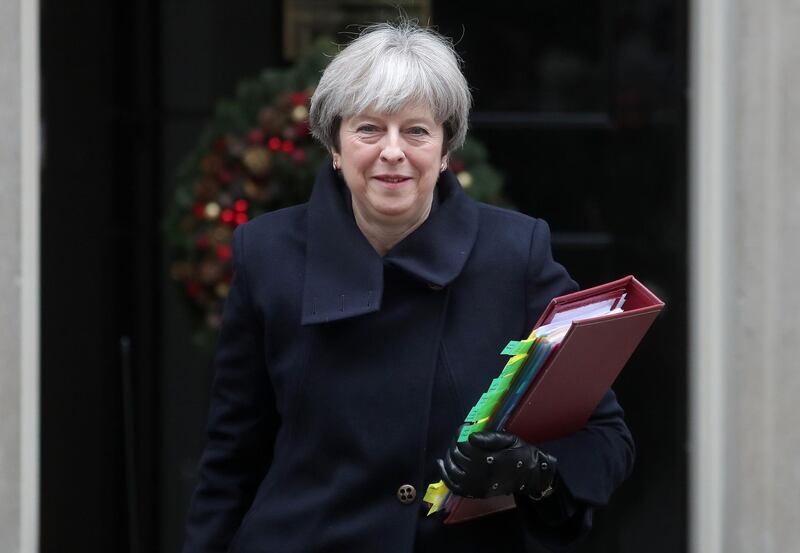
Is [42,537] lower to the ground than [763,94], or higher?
lower

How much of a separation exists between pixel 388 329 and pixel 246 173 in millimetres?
2022

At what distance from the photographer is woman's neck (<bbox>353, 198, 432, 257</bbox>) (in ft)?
7.90

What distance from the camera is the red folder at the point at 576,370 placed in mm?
2049

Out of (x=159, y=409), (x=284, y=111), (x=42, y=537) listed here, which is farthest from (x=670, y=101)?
(x=42, y=537)

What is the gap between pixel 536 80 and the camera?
5020 mm

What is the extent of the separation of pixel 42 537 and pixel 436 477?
2562mm

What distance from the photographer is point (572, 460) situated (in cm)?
226

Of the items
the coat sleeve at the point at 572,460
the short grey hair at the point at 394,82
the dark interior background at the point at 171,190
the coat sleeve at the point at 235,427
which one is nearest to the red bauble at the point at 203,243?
the dark interior background at the point at 171,190

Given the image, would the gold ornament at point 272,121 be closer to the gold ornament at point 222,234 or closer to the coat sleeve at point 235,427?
the gold ornament at point 222,234

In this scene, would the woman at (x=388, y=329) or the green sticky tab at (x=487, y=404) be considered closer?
the green sticky tab at (x=487, y=404)

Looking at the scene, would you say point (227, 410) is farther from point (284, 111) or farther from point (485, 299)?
point (284, 111)

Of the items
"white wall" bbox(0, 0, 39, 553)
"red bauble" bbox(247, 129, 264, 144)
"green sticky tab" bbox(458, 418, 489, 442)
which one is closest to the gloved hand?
"green sticky tab" bbox(458, 418, 489, 442)

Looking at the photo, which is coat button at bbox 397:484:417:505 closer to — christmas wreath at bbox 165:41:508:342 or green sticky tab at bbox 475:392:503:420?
green sticky tab at bbox 475:392:503:420

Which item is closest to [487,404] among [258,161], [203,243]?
[258,161]
